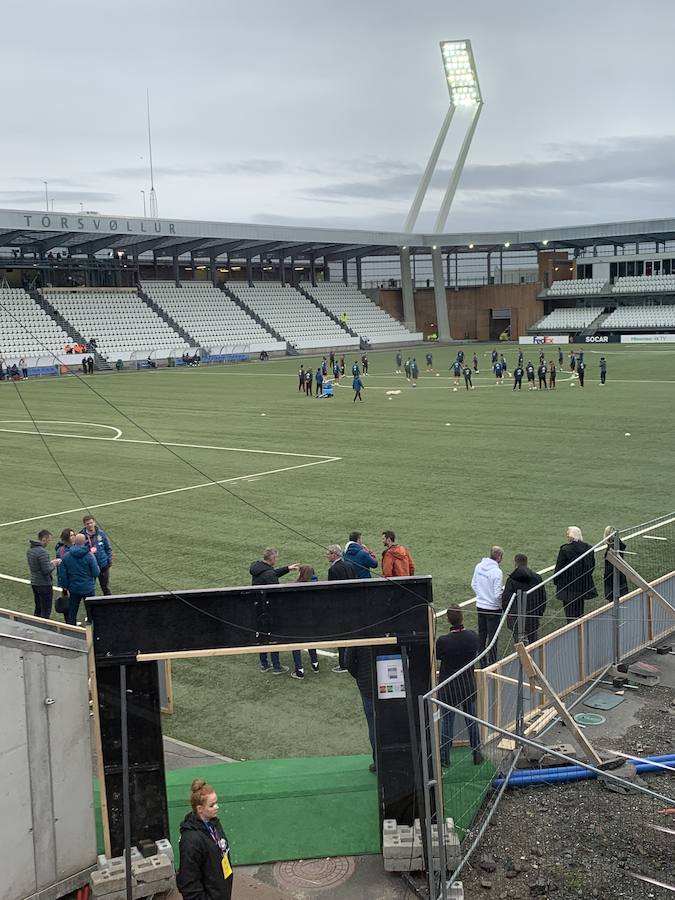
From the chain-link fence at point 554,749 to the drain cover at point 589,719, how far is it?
2cm

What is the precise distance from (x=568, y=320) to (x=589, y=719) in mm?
87960

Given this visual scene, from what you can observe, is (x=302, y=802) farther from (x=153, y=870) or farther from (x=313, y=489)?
(x=313, y=489)

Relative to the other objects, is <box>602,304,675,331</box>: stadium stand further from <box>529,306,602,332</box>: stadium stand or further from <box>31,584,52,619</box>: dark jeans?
<box>31,584,52,619</box>: dark jeans

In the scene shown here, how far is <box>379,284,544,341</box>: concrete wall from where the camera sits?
323 feet

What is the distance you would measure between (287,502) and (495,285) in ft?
274

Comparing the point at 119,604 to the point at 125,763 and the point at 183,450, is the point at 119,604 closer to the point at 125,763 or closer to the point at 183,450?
the point at 125,763

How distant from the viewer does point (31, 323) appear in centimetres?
6881

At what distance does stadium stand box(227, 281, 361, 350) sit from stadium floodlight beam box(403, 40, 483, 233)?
57.9 feet

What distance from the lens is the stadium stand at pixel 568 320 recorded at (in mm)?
92750

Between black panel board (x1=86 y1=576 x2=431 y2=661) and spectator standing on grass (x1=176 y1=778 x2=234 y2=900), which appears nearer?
spectator standing on grass (x1=176 y1=778 x2=234 y2=900)

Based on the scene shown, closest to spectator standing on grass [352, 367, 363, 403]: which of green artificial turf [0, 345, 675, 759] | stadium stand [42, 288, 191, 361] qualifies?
green artificial turf [0, 345, 675, 759]

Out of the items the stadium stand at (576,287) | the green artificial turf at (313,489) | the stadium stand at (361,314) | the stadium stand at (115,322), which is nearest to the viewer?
the green artificial turf at (313,489)

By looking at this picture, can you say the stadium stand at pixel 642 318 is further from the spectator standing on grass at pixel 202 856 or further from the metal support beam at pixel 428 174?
the spectator standing on grass at pixel 202 856

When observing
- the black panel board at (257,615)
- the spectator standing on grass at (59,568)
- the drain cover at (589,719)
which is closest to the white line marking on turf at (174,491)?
the spectator standing on grass at (59,568)
